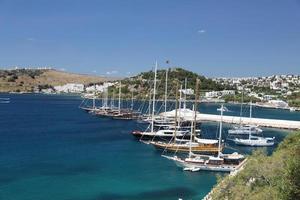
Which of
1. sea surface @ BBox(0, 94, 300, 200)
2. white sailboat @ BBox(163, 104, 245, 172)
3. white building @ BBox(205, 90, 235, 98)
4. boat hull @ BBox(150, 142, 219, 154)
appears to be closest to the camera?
sea surface @ BBox(0, 94, 300, 200)

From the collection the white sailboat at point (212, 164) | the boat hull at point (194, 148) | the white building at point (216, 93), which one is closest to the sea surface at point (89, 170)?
the white sailboat at point (212, 164)

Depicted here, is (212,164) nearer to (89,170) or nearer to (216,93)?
(89,170)

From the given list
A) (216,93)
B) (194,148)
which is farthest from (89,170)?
(216,93)

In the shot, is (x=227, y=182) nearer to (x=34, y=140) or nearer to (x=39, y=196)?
(x=39, y=196)

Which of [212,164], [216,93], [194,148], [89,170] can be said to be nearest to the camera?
[212,164]

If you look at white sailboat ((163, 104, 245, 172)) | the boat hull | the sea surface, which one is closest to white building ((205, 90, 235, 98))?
the sea surface

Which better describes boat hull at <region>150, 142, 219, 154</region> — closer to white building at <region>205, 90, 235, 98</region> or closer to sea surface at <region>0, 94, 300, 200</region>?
sea surface at <region>0, 94, 300, 200</region>

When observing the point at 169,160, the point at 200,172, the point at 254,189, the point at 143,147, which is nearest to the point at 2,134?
the point at 143,147

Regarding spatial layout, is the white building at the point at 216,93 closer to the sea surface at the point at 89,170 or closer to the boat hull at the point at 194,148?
the sea surface at the point at 89,170

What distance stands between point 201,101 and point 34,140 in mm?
123365

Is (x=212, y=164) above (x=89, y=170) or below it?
above

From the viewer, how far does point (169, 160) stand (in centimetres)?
4803

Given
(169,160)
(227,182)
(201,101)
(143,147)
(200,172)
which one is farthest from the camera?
(201,101)

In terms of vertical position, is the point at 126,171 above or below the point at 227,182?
below
